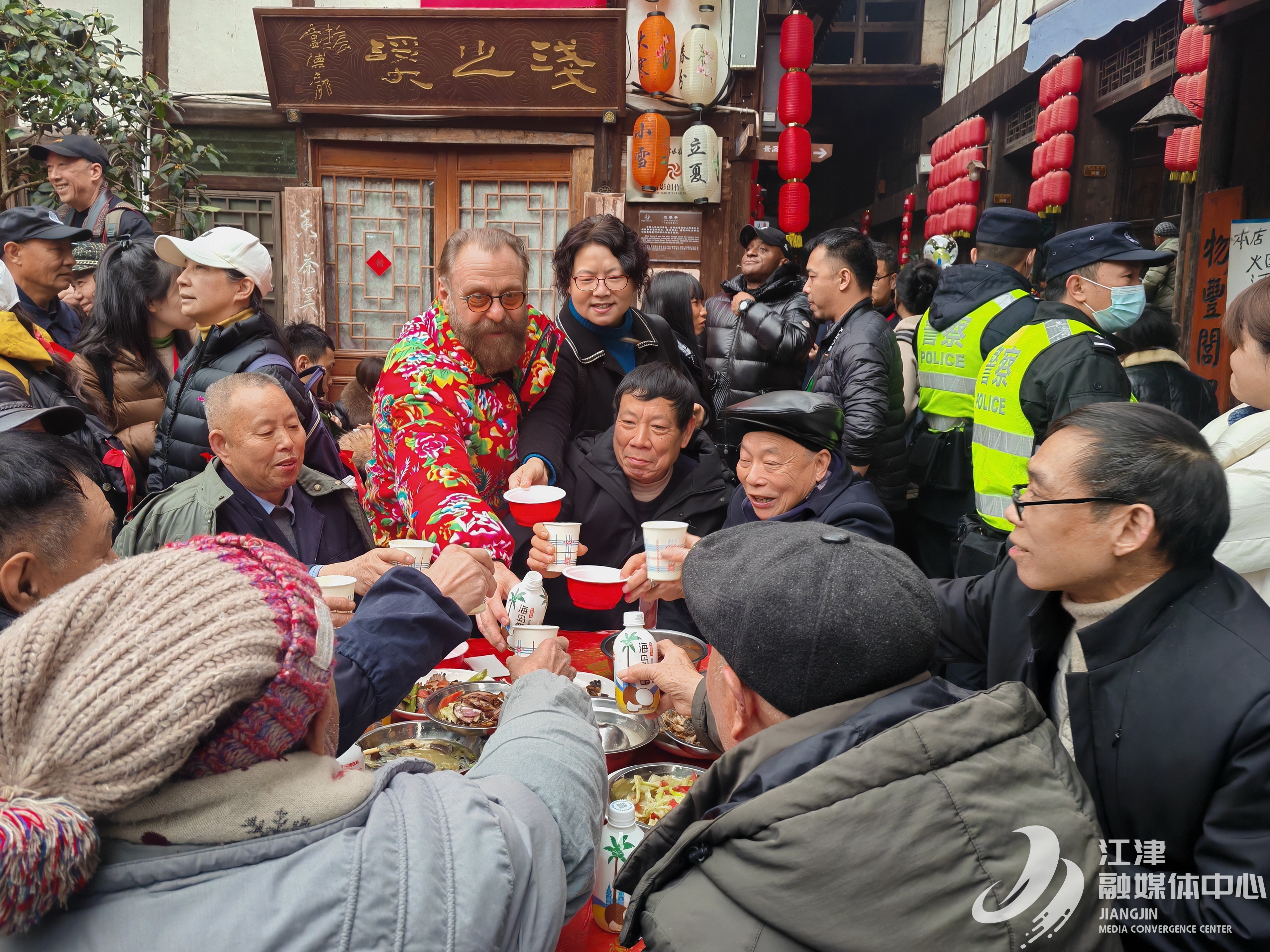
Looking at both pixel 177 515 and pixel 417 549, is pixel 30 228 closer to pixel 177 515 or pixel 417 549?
pixel 177 515

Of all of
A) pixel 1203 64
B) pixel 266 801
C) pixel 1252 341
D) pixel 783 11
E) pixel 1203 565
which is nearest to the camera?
pixel 266 801

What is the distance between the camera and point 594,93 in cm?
810

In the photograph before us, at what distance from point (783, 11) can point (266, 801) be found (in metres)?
10.7

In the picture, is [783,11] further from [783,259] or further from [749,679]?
[749,679]

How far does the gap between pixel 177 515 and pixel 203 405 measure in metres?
0.81

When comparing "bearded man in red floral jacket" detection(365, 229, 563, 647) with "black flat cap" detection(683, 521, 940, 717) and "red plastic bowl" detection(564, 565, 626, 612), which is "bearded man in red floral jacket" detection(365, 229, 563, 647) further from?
"black flat cap" detection(683, 521, 940, 717)

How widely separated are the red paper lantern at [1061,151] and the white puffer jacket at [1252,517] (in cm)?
741

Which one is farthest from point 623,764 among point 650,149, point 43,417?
point 650,149

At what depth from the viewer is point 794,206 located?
Answer: 32.1 ft

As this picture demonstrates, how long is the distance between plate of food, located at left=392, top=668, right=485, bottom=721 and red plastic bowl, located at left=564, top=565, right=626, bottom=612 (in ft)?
1.24

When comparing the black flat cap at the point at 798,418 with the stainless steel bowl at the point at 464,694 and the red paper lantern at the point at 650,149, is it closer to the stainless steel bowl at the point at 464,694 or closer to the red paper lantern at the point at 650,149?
the stainless steel bowl at the point at 464,694

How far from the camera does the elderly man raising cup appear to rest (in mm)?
2803

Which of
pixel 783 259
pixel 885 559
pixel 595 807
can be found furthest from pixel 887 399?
pixel 595 807

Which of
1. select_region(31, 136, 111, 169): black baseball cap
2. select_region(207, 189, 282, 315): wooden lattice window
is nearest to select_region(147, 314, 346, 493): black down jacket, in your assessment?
select_region(31, 136, 111, 169): black baseball cap
